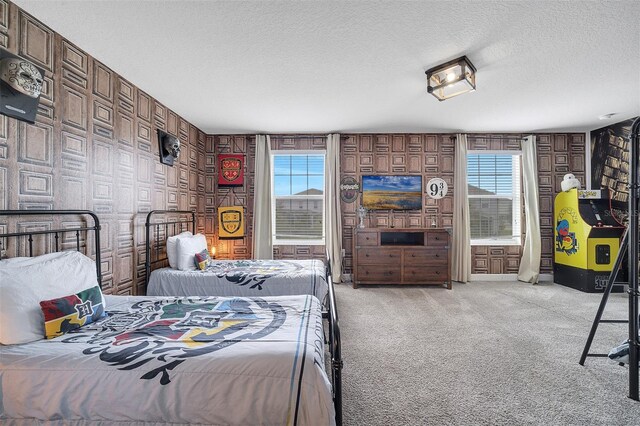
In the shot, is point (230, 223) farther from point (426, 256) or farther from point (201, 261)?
point (426, 256)

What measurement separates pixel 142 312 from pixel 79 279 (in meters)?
0.44

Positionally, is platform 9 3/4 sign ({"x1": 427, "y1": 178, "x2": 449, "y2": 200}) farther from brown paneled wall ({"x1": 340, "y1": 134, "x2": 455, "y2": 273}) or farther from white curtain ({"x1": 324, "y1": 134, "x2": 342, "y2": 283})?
white curtain ({"x1": 324, "y1": 134, "x2": 342, "y2": 283})

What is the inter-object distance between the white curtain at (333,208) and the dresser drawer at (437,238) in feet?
4.69

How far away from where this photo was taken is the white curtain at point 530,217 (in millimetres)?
4703

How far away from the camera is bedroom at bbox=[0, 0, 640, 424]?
72.4 inches

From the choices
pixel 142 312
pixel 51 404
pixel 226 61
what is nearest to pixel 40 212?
pixel 142 312

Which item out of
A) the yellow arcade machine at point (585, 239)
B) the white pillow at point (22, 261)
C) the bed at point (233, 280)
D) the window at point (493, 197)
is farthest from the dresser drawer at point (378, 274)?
the white pillow at point (22, 261)

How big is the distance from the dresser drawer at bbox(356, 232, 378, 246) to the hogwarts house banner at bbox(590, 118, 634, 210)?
12.0ft

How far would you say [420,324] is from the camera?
9.91 ft

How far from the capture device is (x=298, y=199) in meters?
5.06

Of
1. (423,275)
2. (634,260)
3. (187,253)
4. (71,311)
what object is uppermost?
(634,260)

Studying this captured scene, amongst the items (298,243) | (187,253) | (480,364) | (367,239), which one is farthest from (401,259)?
(187,253)

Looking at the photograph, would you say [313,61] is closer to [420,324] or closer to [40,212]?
[40,212]

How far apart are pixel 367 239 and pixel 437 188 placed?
5.20ft
